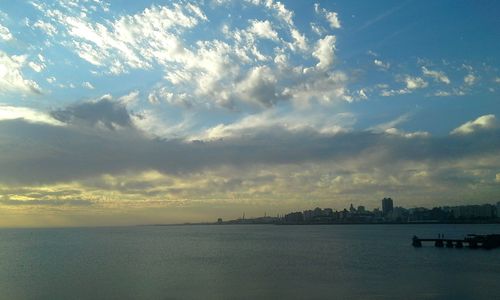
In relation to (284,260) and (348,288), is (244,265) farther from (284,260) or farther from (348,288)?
(348,288)

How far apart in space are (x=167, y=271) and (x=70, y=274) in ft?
34.0

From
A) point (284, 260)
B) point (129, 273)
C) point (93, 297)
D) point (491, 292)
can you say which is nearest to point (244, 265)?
point (284, 260)

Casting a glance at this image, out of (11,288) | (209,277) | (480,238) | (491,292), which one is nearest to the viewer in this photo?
(491,292)

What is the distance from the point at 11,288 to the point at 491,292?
39672 mm

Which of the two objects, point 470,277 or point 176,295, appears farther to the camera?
point 470,277

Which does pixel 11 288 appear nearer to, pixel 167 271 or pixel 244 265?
pixel 167 271

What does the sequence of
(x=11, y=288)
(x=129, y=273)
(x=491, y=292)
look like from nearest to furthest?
(x=491, y=292) < (x=11, y=288) < (x=129, y=273)

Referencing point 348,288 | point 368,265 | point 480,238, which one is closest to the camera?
point 348,288

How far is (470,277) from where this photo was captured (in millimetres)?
40469

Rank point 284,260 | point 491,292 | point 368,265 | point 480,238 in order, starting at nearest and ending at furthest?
point 491,292
point 368,265
point 284,260
point 480,238

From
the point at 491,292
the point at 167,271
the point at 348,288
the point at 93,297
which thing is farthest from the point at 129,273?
the point at 491,292

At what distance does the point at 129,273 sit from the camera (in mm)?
46000

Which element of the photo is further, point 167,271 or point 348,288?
point 167,271

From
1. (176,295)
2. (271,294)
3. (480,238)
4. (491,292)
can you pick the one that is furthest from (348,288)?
(480,238)
